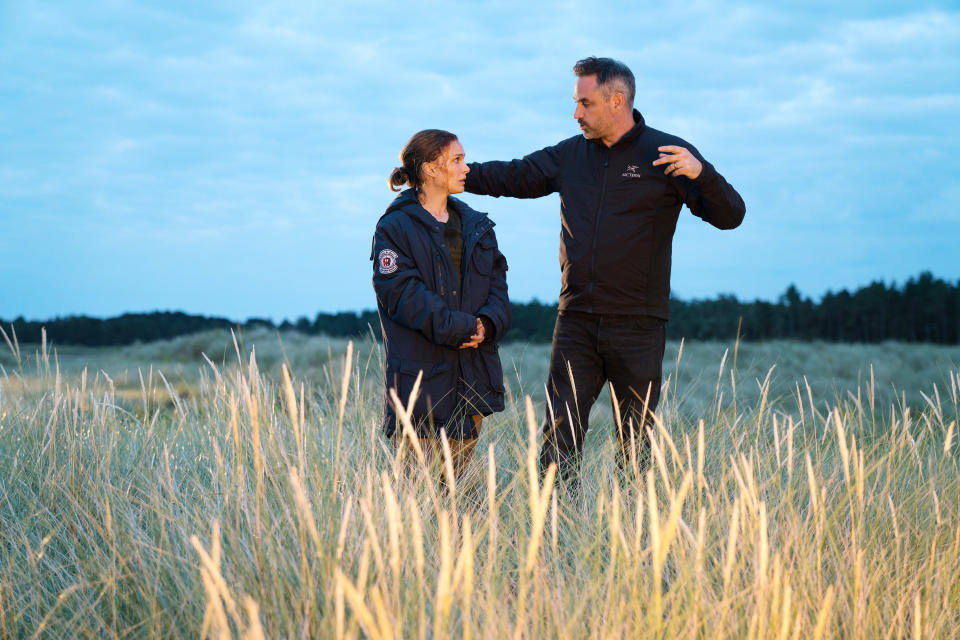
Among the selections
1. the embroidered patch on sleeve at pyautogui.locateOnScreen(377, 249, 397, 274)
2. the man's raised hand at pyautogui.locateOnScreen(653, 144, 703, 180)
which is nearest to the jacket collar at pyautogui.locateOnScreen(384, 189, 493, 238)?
the embroidered patch on sleeve at pyautogui.locateOnScreen(377, 249, 397, 274)

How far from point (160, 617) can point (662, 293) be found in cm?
325

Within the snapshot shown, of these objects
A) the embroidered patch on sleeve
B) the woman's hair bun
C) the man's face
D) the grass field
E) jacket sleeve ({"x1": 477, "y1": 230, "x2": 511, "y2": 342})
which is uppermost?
the man's face

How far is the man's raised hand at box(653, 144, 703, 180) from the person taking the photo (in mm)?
4141

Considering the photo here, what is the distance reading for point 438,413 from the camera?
3893 millimetres

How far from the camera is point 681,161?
418 centimetres

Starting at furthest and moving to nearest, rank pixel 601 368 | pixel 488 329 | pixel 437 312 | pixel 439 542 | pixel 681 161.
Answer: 1. pixel 601 368
2. pixel 681 161
3. pixel 488 329
4. pixel 437 312
5. pixel 439 542

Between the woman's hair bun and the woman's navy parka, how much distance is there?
3.2 inches

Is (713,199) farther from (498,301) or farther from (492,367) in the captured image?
(492,367)

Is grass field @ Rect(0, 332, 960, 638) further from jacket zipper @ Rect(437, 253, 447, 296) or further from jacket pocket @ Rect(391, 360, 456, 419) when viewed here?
jacket zipper @ Rect(437, 253, 447, 296)

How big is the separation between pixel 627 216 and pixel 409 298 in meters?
1.52

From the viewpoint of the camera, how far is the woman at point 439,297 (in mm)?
3773

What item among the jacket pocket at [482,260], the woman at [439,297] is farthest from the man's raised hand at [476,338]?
the jacket pocket at [482,260]

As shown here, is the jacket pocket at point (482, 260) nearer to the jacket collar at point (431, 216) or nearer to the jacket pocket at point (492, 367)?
the jacket collar at point (431, 216)

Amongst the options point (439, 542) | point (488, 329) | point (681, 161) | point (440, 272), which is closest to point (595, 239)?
point (681, 161)
